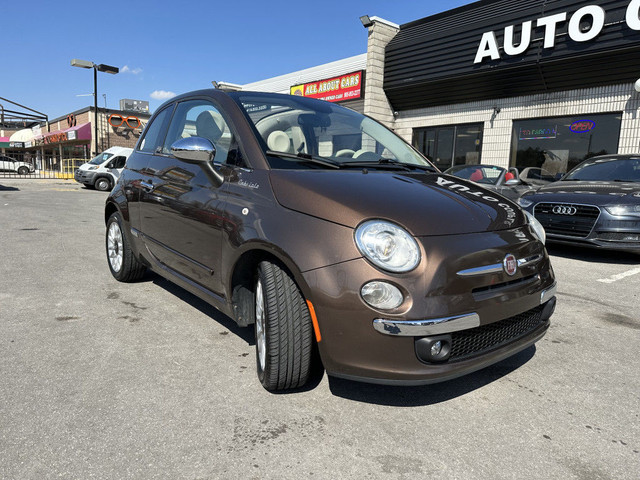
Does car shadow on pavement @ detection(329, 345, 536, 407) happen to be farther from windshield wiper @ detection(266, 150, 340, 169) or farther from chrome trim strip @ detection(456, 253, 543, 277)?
windshield wiper @ detection(266, 150, 340, 169)

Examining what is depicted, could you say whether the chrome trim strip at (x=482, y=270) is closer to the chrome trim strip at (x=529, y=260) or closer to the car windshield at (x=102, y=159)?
the chrome trim strip at (x=529, y=260)

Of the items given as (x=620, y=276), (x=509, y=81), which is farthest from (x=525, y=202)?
(x=509, y=81)

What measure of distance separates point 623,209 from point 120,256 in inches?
221

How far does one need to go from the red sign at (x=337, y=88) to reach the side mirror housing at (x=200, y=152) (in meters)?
12.5

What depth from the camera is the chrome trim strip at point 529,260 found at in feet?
7.36

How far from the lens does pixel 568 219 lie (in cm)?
592

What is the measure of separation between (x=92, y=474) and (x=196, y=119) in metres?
2.35

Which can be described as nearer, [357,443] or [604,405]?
[357,443]

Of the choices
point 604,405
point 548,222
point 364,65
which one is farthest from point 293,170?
point 364,65

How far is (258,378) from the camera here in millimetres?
2477

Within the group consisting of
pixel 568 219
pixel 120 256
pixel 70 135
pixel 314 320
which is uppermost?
pixel 70 135

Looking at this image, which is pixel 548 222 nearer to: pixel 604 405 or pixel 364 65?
pixel 604 405

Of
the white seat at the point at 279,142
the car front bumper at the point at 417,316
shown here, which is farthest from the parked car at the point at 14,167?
the car front bumper at the point at 417,316

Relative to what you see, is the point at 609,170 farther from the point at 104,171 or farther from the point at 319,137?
the point at 104,171
